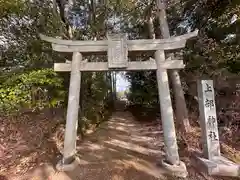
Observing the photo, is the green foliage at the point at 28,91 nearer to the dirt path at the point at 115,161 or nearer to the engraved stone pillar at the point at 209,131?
the dirt path at the point at 115,161

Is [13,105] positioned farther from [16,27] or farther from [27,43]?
[16,27]

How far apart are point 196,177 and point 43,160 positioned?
161 inches

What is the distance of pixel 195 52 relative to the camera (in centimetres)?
984

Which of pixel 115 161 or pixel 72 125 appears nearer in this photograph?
pixel 72 125

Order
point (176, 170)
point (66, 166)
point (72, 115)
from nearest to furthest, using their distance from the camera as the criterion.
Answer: point (176, 170) → point (66, 166) → point (72, 115)

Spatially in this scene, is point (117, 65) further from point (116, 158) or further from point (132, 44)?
point (116, 158)

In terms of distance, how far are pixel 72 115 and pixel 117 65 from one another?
1.81m

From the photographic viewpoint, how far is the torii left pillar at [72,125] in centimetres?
549

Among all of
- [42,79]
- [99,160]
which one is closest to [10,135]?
[42,79]

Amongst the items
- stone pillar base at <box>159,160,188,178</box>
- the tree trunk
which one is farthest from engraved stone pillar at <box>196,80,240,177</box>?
the tree trunk

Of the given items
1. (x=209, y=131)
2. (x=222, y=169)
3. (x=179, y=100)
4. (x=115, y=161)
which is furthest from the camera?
(x=179, y=100)

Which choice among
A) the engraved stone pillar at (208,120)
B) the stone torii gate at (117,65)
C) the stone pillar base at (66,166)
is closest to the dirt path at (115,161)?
the stone pillar base at (66,166)

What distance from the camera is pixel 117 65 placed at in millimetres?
5688

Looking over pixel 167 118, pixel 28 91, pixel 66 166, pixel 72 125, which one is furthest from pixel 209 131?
pixel 28 91
